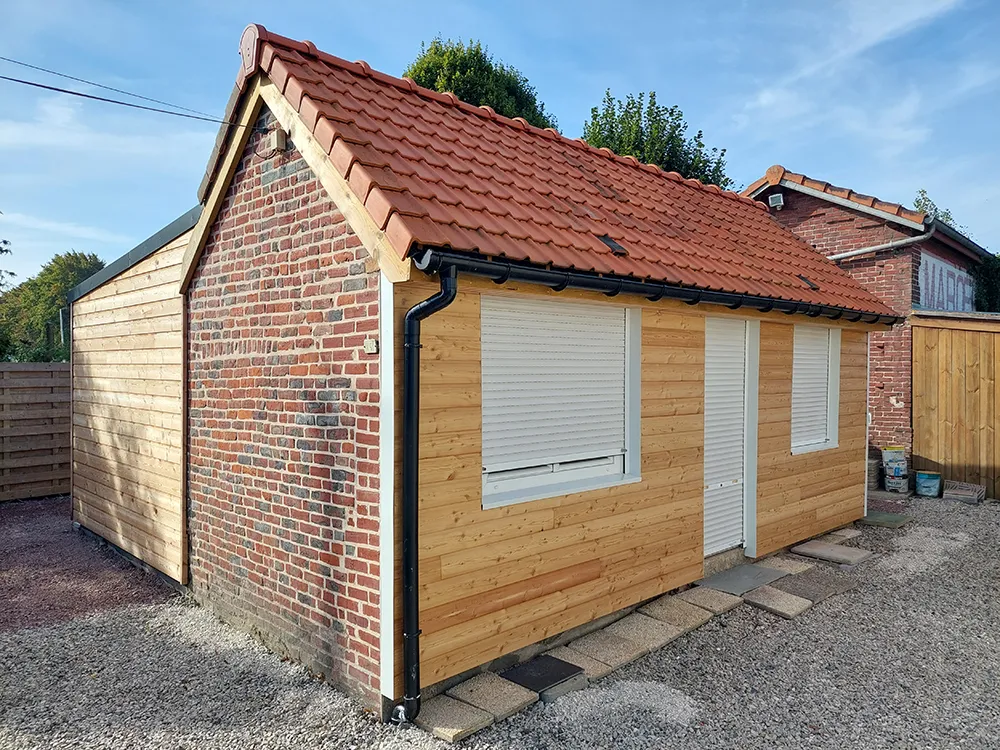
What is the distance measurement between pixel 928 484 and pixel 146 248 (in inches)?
479

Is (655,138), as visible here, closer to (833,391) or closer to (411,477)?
(833,391)

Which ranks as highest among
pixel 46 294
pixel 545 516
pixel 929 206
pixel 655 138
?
pixel 929 206

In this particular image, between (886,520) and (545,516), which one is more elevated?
(545,516)

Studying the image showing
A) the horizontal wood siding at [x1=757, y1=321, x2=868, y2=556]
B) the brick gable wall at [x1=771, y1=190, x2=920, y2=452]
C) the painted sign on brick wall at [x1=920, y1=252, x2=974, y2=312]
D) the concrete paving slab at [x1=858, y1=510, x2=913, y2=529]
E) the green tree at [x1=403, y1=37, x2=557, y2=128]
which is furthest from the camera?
the green tree at [x1=403, y1=37, x2=557, y2=128]

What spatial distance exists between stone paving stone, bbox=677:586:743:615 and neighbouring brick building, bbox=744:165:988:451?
791 centimetres

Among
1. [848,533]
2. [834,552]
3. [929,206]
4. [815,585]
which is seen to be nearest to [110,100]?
[815,585]

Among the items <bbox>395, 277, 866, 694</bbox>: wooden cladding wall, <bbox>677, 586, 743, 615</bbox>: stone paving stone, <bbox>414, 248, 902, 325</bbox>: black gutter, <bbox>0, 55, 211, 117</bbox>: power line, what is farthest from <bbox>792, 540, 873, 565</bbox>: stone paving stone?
<bbox>0, 55, 211, 117</bbox>: power line

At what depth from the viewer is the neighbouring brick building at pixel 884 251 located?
1196 centimetres

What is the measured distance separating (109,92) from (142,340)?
2680 mm

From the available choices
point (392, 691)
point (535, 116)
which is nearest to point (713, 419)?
point (392, 691)

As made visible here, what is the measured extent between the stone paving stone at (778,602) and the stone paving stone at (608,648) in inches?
63.4

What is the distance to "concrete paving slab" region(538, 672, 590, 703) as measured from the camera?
13.9ft

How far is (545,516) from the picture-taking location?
4.76 meters

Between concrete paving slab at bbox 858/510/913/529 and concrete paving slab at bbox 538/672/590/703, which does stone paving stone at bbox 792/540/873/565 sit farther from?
concrete paving slab at bbox 538/672/590/703
